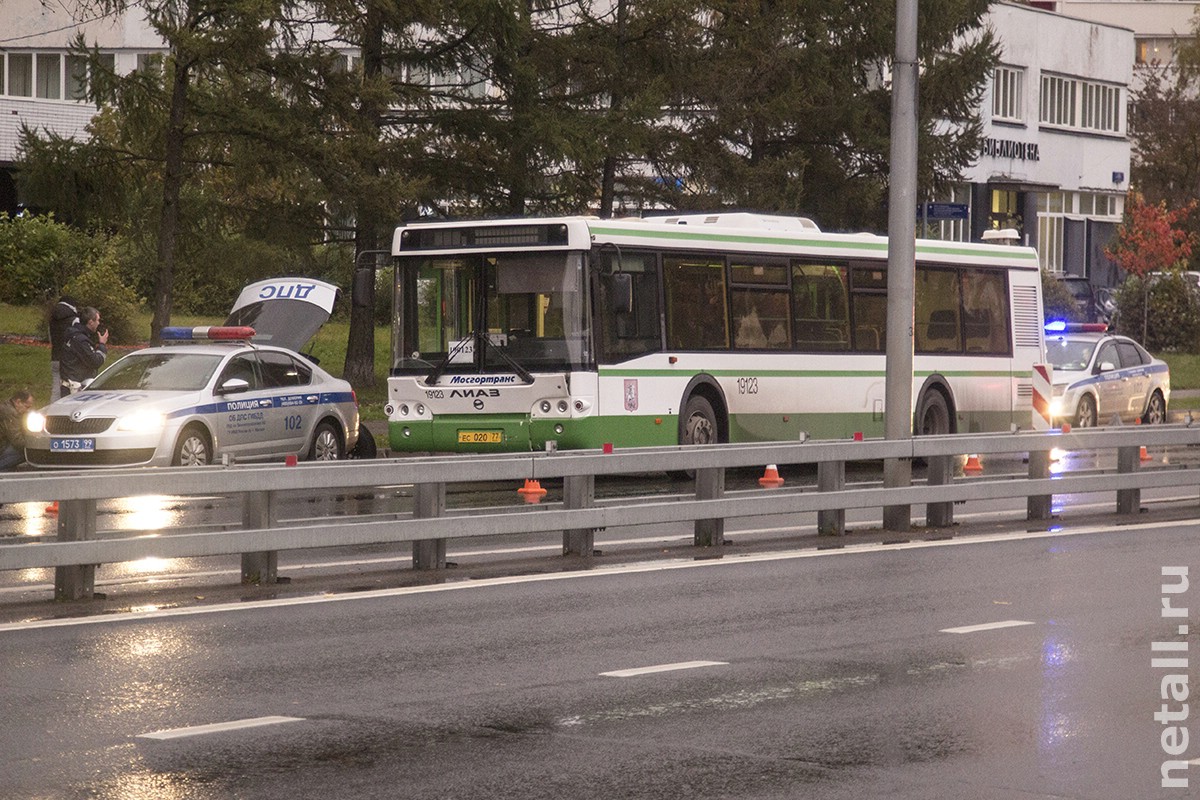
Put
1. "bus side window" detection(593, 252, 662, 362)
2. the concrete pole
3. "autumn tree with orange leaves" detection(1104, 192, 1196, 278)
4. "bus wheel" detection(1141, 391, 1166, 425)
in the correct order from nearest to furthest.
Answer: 1. the concrete pole
2. "bus side window" detection(593, 252, 662, 362)
3. "bus wheel" detection(1141, 391, 1166, 425)
4. "autumn tree with orange leaves" detection(1104, 192, 1196, 278)

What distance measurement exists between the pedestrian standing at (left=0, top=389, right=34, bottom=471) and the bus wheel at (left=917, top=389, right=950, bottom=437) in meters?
11.5

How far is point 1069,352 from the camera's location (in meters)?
31.0

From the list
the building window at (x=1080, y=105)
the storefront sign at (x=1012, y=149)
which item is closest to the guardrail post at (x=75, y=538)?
the storefront sign at (x=1012, y=149)

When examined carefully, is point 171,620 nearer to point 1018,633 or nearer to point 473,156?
point 1018,633

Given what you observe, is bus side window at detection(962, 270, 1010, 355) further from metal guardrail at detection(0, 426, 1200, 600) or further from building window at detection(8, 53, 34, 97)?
building window at detection(8, 53, 34, 97)

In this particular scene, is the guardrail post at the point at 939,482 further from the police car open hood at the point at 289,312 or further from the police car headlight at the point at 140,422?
the police car open hood at the point at 289,312

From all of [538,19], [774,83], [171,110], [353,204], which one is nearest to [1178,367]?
[774,83]

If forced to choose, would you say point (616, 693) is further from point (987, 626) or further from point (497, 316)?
point (497, 316)

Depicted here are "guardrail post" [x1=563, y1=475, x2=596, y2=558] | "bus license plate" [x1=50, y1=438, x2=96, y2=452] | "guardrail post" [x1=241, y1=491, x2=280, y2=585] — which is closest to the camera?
"guardrail post" [x1=241, y1=491, x2=280, y2=585]

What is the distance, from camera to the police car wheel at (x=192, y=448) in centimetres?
1984

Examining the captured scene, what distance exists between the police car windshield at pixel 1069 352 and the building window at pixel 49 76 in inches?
1443

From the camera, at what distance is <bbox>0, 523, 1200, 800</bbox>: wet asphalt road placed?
7.14m

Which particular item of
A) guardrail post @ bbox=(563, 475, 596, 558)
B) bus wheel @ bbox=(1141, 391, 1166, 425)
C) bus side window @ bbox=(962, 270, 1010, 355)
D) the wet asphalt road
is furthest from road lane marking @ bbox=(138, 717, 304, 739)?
bus wheel @ bbox=(1141, 391, 1166, 425)

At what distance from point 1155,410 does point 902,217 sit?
51.6 ft
